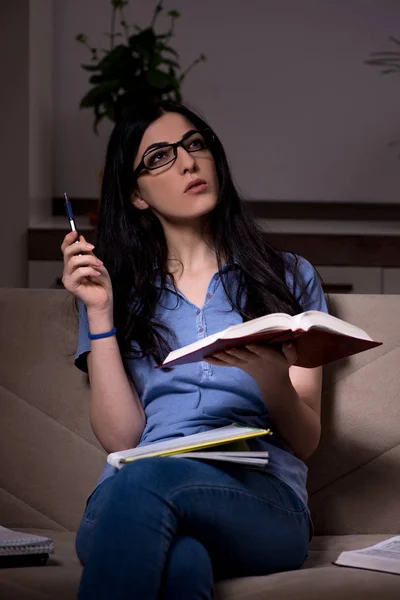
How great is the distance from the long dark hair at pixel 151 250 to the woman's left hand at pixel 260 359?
31 centimetres

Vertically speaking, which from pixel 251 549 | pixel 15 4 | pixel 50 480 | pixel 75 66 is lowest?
pixel 50 480

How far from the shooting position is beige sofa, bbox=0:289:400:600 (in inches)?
73.8

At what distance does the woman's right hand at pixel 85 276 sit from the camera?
5.44ft

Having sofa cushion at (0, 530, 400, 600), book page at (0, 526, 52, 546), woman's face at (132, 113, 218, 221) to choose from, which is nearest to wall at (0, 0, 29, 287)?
woman's face at (132, 113, 218, 221)

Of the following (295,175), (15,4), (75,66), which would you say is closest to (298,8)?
(295,175)

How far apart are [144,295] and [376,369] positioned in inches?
20.2

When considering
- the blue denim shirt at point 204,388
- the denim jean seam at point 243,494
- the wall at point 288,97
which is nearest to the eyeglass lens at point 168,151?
the blue denim shirt at point 204,388

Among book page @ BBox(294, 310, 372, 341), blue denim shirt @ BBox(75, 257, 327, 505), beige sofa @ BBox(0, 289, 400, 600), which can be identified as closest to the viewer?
book page @ BBox(294, 310, 372, 341)

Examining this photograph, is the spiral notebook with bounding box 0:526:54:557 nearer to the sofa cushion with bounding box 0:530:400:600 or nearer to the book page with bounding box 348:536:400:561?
the sofa cushion with bounding box 0:530:400:600

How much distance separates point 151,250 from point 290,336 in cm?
67

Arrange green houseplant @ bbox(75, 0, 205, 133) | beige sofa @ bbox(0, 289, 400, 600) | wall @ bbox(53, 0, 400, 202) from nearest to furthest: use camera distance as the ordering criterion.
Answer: beige sofa @ bbox(0, 289, 400, 600) < green houseplant @ bbox(75, 0, 205, 133) < wall @ bbox(53, 0, 400, 202)

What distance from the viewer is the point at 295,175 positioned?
387cm

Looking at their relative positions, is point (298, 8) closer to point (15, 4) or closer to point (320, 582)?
point (15, 4)

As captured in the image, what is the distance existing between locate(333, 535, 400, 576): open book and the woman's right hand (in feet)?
1.99
